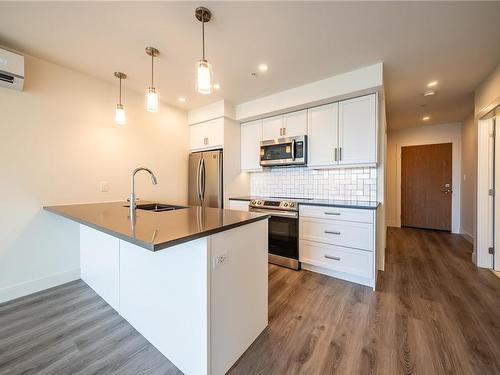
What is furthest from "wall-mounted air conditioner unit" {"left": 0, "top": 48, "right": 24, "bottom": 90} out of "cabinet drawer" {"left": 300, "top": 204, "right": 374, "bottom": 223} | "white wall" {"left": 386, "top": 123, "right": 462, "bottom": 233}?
"white wall" {"left": 386, "top": 123, "right": 462, "bottom": 233}

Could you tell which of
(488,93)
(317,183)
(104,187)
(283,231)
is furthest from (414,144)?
(104,187)

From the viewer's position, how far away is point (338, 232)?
2.48 m

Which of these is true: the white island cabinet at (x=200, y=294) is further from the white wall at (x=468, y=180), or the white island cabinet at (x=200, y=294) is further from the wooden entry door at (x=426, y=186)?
the wooden entry door at (x=426, y=186)

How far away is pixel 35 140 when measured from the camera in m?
2.22

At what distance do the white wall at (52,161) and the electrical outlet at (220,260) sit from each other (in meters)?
2.31

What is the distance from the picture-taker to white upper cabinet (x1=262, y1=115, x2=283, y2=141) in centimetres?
330

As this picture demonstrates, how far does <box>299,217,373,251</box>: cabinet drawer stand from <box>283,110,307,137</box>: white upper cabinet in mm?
1310

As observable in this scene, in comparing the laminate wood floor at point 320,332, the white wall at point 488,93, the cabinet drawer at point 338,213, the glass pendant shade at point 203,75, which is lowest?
the laminate wood floor at point 320,332

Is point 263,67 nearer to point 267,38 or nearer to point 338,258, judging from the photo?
point 267,38

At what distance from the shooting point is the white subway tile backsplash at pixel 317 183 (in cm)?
289

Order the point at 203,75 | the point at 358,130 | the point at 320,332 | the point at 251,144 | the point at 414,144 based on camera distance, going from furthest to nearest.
→ the point at 414,144 < the point at 251,144 < the point at 358,130 < the point at 320,332 < the point at 203,75

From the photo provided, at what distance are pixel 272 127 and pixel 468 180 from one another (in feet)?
13.5

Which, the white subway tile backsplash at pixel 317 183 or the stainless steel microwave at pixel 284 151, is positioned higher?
the stainless steel microwave at pixel 284 151

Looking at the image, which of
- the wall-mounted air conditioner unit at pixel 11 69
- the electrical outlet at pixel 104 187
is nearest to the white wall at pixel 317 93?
the electrical outlet at pixel 104 187
